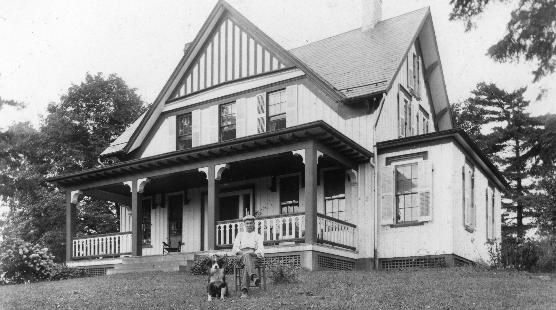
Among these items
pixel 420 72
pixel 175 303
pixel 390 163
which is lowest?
pixel 175 303

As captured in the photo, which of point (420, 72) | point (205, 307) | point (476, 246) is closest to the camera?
point (205, 307)

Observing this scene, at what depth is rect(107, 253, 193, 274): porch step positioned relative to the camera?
1844 centimetres

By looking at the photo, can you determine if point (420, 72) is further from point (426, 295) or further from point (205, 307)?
point (205, 307)

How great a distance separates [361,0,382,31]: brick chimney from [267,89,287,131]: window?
207 inches

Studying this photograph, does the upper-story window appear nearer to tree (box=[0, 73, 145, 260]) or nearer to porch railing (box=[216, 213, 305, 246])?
porch railing (box=[216, 213, 305, 246])

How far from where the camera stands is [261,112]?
70.6ft

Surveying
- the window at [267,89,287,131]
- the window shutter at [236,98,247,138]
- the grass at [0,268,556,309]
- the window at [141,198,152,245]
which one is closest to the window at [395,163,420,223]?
the grass at [0,268,556,309]

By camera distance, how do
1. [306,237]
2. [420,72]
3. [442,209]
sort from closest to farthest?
[306,237]
[442,209]
[420,72]

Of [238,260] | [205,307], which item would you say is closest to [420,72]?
[238,260]

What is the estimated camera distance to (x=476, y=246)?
2091cm

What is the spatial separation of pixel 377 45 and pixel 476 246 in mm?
7311

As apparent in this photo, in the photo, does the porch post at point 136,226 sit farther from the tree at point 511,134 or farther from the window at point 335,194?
the tree at point 511,134

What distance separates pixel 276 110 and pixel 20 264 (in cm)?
912

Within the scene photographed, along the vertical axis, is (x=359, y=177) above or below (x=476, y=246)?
above
